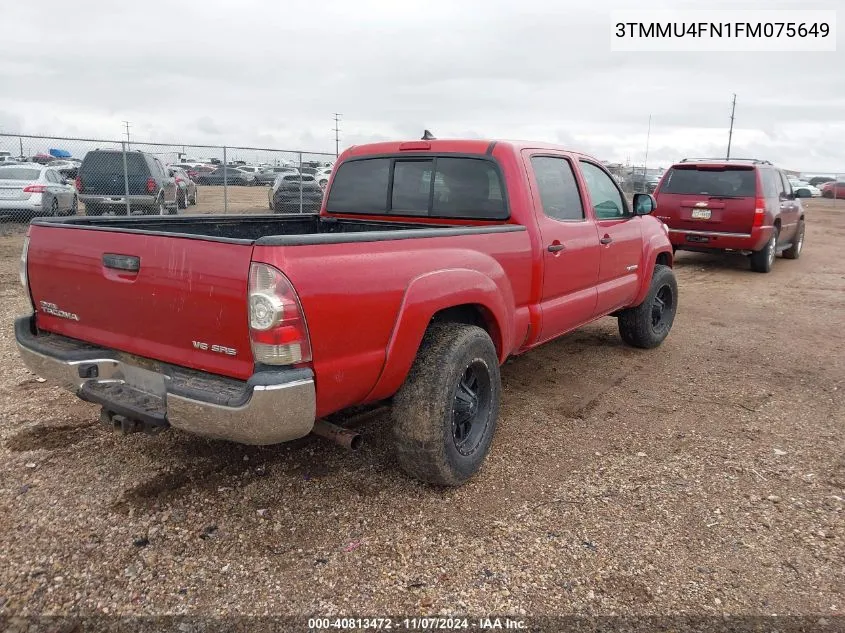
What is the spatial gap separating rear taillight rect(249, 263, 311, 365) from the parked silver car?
42.9 ft

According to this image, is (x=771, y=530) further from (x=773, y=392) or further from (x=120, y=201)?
(x=120, y=201)

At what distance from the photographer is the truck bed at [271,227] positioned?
2.75 m

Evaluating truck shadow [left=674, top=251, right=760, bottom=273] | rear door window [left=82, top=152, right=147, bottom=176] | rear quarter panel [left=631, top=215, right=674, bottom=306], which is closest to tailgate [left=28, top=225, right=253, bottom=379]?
rear quarter panel [left=631, top=215, right=674, bottom=306]

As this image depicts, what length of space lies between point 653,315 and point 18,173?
13.2 metres

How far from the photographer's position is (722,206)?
1040 centimetres

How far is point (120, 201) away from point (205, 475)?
446 inches

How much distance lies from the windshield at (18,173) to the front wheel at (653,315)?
506 inches

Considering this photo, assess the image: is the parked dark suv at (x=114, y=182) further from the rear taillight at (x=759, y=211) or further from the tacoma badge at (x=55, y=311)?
the rear taillight at (x=759, y=211)

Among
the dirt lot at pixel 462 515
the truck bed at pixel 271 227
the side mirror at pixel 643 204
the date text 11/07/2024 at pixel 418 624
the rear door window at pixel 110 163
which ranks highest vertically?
the rear door window at pixel 110 163

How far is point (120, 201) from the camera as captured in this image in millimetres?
13078

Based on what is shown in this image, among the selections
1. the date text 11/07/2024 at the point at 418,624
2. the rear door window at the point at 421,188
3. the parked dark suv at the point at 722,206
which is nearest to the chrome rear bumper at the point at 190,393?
the date text 11/07/2024 at the point at 418,624

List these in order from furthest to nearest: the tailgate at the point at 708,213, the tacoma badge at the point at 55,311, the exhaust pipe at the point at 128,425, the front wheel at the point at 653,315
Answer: the tailgate at the point at 708,213
the front wheel at the point at 653,315
the tacoma badge at the point at 55,311
the exhaust pipe at the point at 128,425

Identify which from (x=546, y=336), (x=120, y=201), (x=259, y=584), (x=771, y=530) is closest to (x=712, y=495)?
(x=771, y=530)

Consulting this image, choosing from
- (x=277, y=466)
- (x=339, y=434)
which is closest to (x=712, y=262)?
(x=277, y=466)
